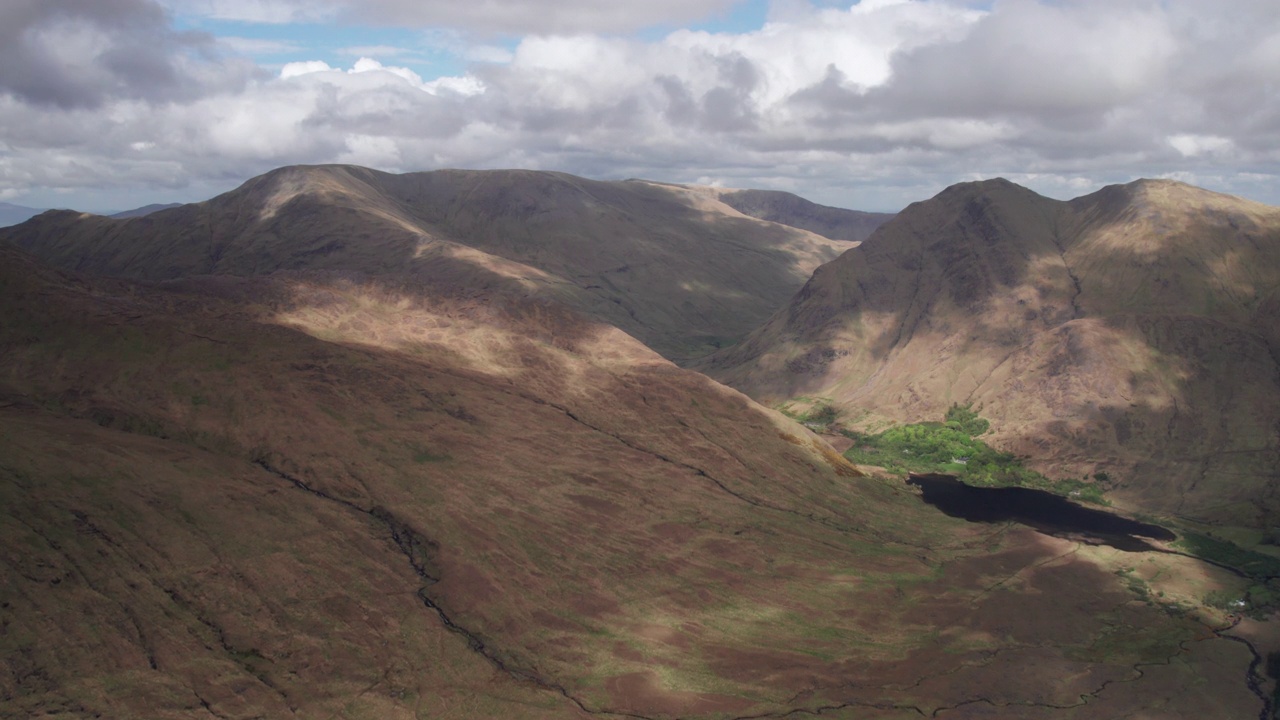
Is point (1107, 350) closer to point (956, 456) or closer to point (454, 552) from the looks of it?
point (956, 456)

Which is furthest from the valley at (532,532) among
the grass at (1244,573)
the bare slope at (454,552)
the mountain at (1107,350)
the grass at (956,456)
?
the grass at (956,456)

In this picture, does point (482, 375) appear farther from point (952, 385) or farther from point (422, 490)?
point (952, 385)

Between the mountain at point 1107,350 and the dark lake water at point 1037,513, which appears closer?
the dark lake water at point 1037,513

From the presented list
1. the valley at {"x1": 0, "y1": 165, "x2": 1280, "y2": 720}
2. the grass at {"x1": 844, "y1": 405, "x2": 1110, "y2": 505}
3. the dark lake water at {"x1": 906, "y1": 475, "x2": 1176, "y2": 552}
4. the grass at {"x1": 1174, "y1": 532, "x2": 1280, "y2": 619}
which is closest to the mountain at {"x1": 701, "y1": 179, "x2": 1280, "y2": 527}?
the valley at {"x1": 0, "y1": 165, "x2": 1280, "y2": 720}

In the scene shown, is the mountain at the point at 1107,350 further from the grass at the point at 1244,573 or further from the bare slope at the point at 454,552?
the bare slope at the point at 454,552

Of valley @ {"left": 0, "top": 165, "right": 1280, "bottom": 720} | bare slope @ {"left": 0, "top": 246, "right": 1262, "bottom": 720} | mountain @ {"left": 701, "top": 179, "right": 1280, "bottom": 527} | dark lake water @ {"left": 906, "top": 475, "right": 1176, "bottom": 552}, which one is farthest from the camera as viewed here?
mountain @ {"left": 701, "top": 179, "right": 1280, "bottom": 527}

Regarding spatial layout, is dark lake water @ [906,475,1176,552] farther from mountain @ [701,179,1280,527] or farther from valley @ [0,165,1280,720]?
mountain @ [701,179,1280,527]
